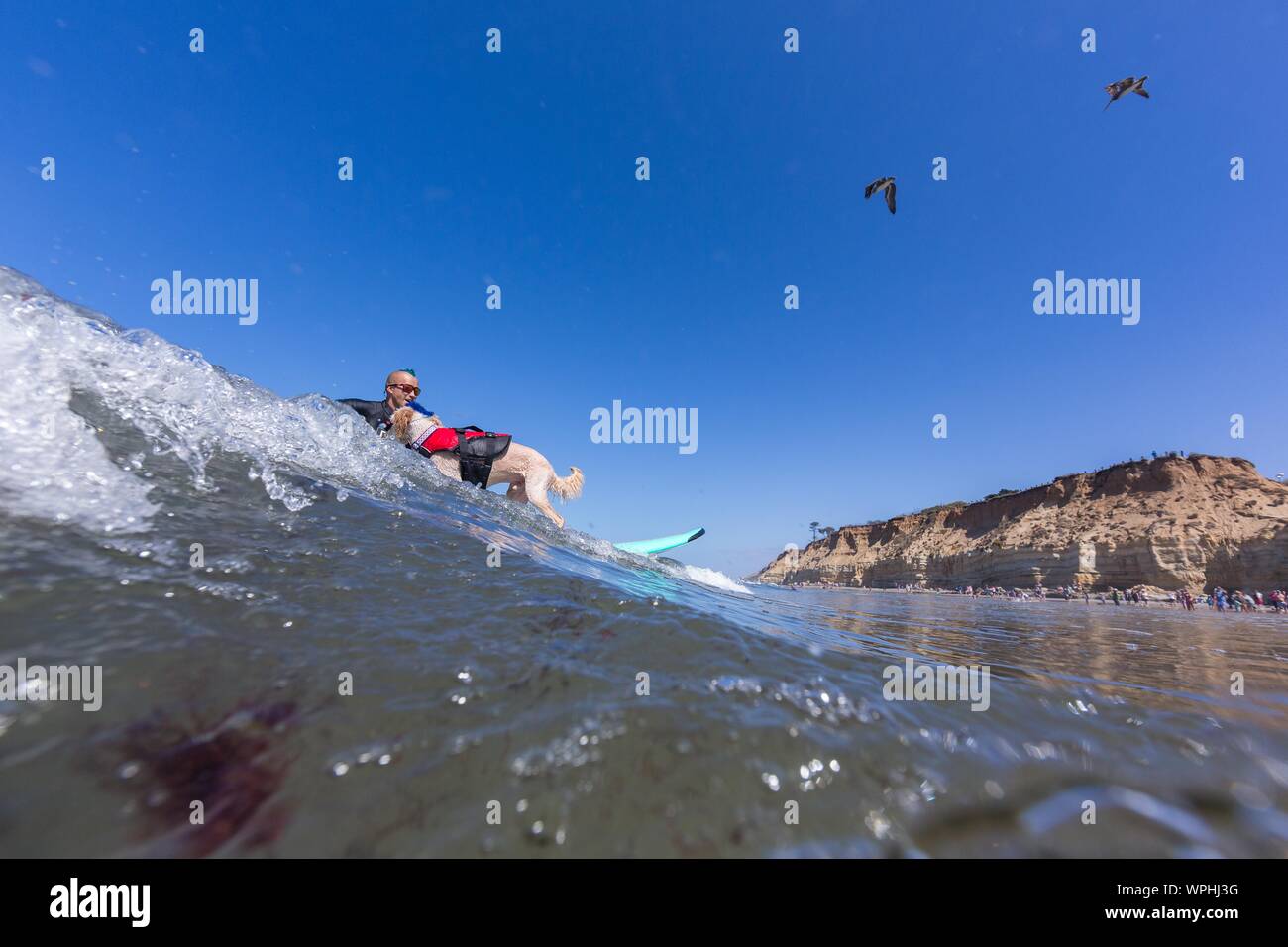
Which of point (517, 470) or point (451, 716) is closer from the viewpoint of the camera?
point (451, 716)

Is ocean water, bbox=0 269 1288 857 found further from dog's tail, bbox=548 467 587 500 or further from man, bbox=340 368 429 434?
dog's tail, bbox=548 467 587 500

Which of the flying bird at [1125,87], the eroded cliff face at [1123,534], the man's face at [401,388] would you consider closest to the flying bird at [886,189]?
→ the flying bird at [1125,87]

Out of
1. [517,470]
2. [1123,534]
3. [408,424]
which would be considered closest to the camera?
[408,424]

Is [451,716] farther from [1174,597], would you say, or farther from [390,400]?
[1174,597]

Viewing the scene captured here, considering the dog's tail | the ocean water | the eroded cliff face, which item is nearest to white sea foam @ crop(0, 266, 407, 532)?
the ocean water

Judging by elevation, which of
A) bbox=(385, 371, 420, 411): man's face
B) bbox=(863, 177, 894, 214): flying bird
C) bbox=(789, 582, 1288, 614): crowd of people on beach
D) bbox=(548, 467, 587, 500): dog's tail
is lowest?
bbox=(789, 582, 1288, 614): crowd of people on beach

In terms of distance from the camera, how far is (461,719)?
141 cm

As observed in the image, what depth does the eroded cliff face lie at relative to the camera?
27703mm

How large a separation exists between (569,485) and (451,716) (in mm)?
7432

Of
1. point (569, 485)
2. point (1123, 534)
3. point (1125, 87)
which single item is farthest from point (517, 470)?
point (1123, 534)

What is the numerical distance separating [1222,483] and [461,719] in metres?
49.6

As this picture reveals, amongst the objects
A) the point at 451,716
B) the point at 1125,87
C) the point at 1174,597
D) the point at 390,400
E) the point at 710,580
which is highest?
the point at 1125,87

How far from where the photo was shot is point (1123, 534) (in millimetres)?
31359
